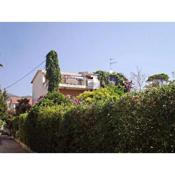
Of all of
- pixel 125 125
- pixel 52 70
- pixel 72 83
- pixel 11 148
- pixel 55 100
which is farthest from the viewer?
pixel 72 83

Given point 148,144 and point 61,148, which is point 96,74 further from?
point 148,144

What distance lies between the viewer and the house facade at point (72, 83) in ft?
125

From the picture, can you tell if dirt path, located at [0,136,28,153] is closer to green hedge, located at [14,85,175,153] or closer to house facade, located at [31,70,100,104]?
green hedge, located at [14,85,175,153]

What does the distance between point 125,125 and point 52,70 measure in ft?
90.8

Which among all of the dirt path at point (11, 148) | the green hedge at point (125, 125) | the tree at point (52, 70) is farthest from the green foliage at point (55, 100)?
the tree at point (52, 70)

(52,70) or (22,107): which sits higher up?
(52,70)

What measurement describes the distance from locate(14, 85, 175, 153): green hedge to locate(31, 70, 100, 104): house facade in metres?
28.0

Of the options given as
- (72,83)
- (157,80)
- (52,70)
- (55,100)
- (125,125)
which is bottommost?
(125,125)

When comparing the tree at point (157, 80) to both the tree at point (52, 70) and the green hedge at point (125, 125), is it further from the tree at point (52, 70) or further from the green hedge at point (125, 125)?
the tree at point (52, 70)

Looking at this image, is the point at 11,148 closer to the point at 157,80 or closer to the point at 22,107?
the point at 157,80

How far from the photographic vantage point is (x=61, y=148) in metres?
9.89

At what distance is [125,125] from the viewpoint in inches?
249

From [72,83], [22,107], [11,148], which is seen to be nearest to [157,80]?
[11,148]

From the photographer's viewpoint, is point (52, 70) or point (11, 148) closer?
point (11, 148)
